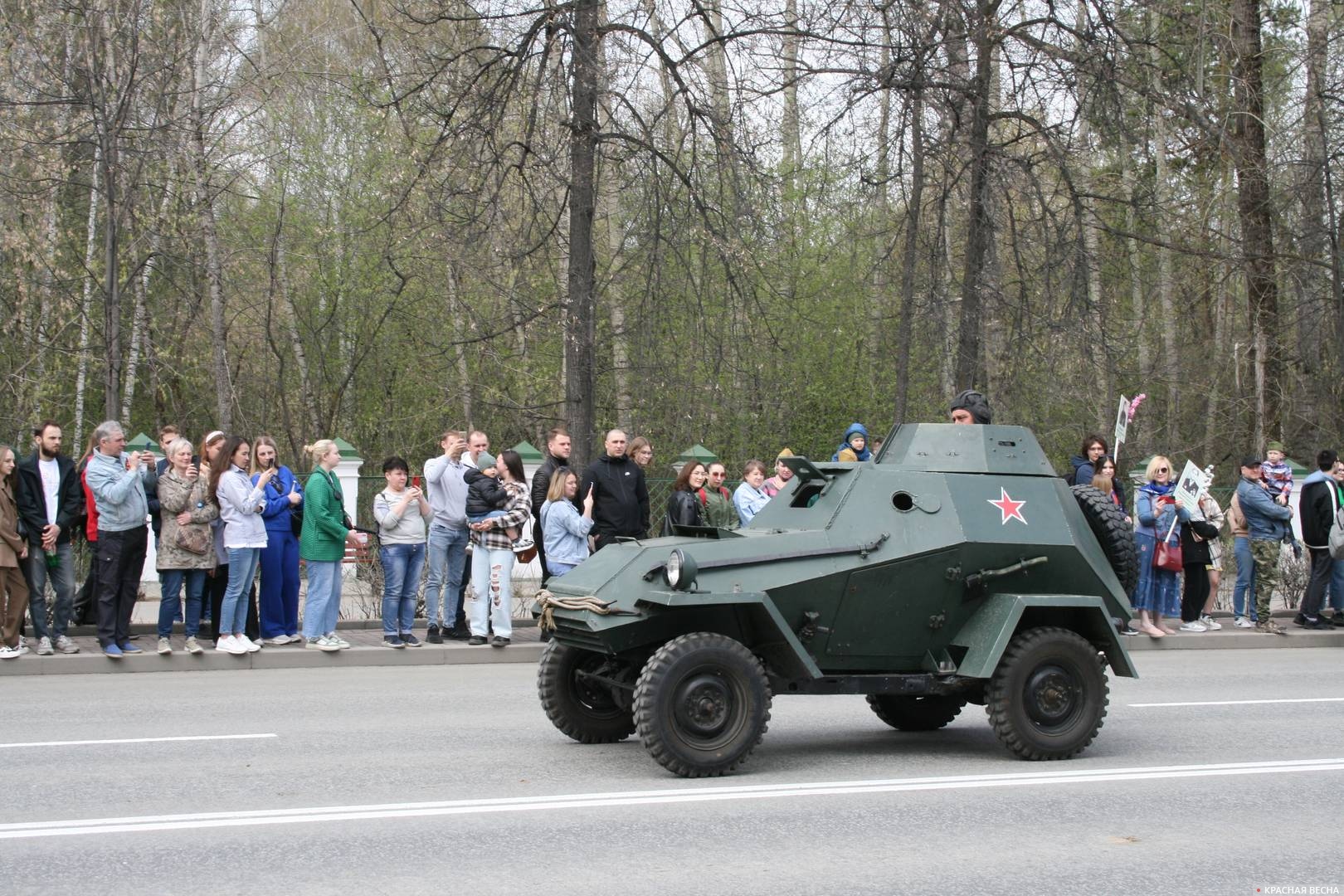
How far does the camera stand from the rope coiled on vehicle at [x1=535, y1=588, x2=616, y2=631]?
827 cm

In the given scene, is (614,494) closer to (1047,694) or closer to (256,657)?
(256,657)

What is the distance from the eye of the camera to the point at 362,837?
21.7ft

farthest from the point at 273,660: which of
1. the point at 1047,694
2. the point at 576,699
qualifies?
the point at 1047,694

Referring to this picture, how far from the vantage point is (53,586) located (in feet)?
43.2

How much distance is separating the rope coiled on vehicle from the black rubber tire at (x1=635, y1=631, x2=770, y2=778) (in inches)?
16.8

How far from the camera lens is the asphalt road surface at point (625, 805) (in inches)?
238

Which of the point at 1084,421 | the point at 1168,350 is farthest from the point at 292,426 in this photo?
the point at 1168,350

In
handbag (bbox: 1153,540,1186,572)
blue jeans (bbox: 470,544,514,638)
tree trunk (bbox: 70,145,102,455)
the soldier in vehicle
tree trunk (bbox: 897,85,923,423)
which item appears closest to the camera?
the soldier in vehicle

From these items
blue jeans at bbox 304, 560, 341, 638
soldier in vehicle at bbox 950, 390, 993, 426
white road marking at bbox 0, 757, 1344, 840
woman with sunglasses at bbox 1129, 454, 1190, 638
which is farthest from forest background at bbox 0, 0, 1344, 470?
white road marking at bbox 0, 757, 1344, 840

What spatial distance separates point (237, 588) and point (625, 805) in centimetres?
687

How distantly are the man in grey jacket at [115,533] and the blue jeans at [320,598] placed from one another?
5.02ft

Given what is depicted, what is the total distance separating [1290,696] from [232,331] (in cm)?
2571

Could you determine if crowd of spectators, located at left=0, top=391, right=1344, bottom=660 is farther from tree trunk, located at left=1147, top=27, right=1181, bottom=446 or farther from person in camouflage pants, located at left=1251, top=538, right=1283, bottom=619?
tree trunk, located at left=1147, top=27, right=1181, bottom=446

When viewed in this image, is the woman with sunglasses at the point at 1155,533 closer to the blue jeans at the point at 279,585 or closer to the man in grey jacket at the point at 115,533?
the blue jeans at the point at 279,585
